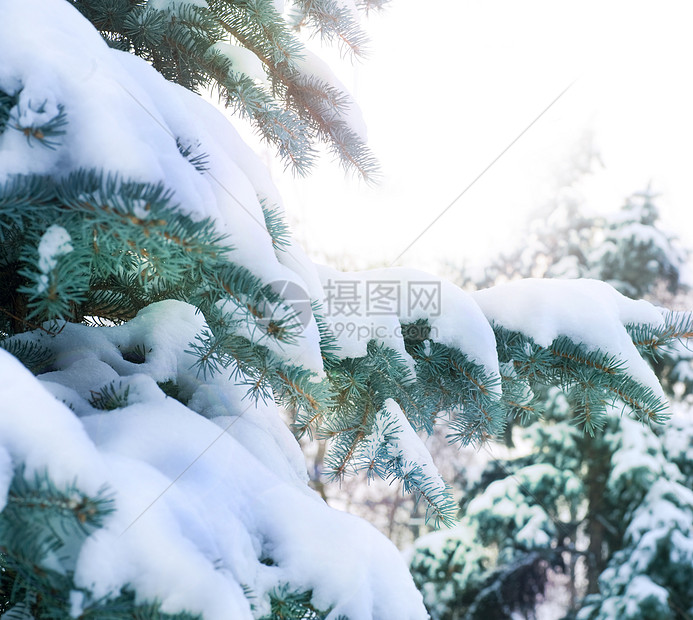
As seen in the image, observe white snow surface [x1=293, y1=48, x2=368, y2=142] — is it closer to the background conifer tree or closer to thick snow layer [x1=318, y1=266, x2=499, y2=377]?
thick snow layer [x1=318, y1=266, x2=499, y2=377]

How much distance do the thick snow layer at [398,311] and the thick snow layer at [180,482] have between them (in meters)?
0.30

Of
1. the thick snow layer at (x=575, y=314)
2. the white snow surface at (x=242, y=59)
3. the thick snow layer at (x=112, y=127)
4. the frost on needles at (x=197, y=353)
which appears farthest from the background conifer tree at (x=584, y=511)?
the thick snow layer at (x=112, y=127)

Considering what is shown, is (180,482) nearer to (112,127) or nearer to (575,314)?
(112,127)

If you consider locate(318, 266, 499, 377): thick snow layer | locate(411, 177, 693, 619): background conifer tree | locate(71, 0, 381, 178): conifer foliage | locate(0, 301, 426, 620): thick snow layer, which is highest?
locate(71, 0, 381, 178): conifer foliage

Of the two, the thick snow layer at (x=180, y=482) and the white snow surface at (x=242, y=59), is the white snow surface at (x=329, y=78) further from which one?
the thick snow layer at (x=180, y=482)

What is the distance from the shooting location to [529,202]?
25.8ft

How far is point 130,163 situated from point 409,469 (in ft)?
2.94

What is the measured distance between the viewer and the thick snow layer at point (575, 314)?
133 centimetres

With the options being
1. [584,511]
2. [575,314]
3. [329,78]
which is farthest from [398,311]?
[584,511]

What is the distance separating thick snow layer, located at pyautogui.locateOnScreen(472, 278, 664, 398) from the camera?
1.33m

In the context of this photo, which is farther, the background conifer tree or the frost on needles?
the background conifer tree

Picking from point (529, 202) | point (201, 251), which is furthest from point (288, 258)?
point (529, 202)

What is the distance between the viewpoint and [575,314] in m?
1.38

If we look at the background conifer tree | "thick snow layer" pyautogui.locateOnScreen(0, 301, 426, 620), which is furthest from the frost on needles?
the background conifer tree
